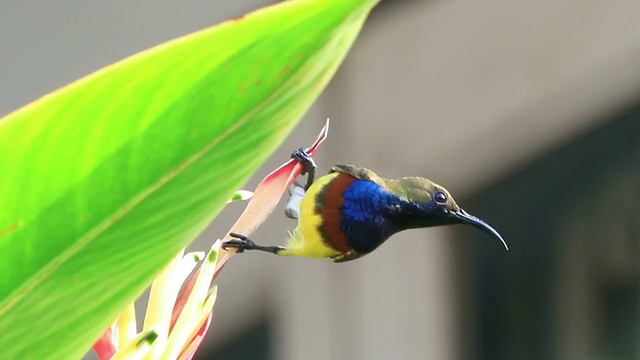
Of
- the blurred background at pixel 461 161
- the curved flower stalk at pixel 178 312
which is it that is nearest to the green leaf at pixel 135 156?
the curved flower stalk at pixel 178 312

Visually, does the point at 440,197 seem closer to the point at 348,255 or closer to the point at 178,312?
the point at 348,255

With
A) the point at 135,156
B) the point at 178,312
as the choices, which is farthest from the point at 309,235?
the point at 135,156

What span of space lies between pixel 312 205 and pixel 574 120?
102 cm

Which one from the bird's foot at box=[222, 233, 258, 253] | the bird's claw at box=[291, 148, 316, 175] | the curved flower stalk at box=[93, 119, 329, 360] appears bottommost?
the curved flower stalk at box=[93, 119, 329, 360]

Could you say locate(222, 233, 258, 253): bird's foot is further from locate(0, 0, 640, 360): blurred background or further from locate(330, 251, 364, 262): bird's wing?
locate(0, 0, 640, 360): blurred background

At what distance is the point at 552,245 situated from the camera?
4.83 ft

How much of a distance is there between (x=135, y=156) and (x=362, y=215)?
27cm

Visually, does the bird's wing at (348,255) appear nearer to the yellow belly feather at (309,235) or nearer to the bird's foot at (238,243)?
the yellow belly feather at (309,235)

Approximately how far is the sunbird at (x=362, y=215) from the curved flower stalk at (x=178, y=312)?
12 cm

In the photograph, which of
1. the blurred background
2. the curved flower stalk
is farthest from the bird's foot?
the blurred background

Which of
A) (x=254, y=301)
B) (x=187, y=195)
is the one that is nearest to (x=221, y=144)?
(x=187, y=195)

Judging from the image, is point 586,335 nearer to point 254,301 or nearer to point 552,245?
point 552,245

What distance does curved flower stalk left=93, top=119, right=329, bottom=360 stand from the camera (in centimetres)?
31

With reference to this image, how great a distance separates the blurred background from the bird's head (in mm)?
974
